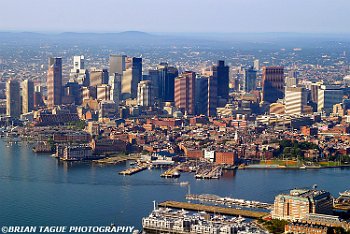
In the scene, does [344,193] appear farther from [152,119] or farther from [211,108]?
[211,108]

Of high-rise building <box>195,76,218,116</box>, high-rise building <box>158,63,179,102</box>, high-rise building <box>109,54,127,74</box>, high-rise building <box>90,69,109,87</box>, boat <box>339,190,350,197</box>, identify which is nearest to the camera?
boat <box>339,190,350,197</box>

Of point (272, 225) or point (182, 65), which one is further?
point (182, 65)

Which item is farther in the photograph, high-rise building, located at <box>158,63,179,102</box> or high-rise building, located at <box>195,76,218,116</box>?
high-rise building, located at <box>158,63,179,102</box>

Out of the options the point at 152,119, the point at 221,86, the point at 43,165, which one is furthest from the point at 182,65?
the point at 43,165

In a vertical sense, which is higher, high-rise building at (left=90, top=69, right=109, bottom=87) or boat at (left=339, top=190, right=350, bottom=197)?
high-rise building at (left=90, top=69, right=109, bottom=87)

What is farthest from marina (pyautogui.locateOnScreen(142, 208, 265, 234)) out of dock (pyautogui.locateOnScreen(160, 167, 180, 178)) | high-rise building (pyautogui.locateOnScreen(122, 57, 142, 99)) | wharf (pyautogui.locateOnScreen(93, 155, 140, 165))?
high-rise building (pyautogui.locateOnScreen(122, 57, 142, 99))

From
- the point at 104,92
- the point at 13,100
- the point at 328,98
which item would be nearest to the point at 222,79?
the point at 328,98

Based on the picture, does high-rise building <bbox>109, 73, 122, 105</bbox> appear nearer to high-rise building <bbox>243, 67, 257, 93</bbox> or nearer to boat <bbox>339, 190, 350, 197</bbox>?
high-rise building <bbox>243, 67, 257, 93</bbox>

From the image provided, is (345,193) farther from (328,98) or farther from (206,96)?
(328,98)

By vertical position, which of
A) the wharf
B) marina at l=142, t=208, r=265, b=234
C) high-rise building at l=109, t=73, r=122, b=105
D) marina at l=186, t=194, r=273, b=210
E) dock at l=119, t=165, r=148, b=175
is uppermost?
high-rise building at l=109, t=73, r=122, b=105
